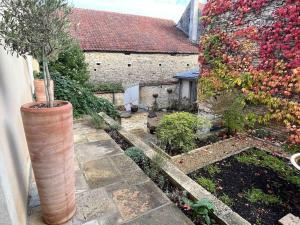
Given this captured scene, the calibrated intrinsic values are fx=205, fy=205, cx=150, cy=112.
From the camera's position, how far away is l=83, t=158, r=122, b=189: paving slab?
2.73 metres

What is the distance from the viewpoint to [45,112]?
5.31ft

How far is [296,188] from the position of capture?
3.25 m

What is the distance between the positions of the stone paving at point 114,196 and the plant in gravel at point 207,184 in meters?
0.90

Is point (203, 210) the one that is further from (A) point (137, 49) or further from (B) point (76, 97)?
(A) point (137, 49)

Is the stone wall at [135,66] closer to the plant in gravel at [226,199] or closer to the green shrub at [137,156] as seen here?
the green shrub at [137,156]

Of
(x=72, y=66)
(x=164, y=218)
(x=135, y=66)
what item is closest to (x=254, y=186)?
(x=164, y=218)

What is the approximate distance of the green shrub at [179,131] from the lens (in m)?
4.34

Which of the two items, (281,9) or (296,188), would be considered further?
(281,9)

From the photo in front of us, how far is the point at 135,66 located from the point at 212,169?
11.2 m

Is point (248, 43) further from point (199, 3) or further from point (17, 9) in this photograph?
point (199, 3)

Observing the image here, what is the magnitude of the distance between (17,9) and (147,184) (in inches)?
90.9

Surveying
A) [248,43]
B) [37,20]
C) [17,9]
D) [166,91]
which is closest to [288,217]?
[37,20]

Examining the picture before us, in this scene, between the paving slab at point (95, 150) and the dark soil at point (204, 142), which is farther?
the dark soil at point (204, 142)

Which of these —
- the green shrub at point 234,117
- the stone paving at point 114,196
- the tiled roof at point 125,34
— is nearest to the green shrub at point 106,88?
the tiled roof at point 125,34
